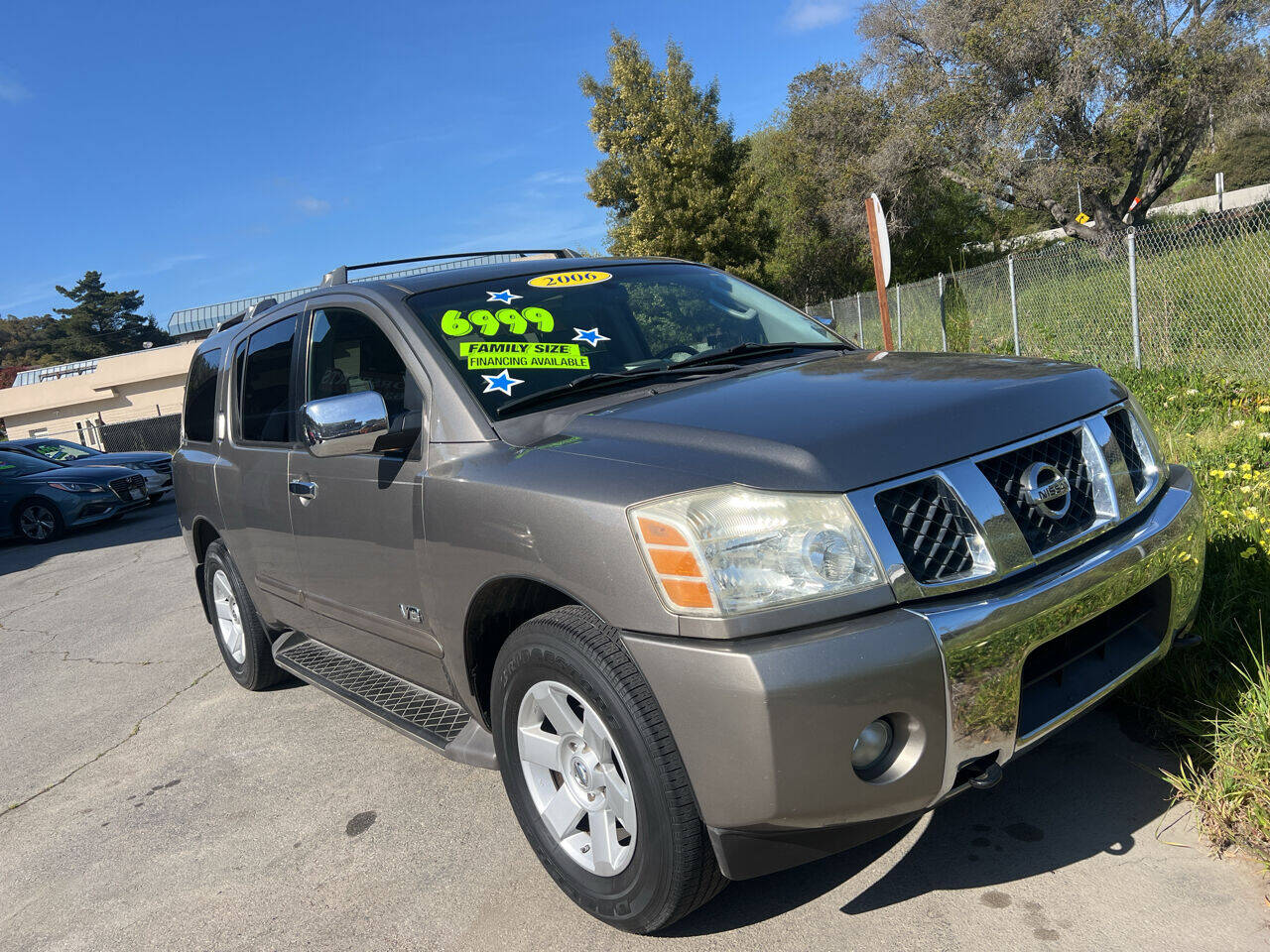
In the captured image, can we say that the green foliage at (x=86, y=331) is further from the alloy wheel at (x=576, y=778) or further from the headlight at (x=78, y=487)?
the alloy wheel at (x=576, y=778)

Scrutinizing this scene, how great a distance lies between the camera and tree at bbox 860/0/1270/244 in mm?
22156

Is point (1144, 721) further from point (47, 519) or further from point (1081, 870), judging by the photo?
point (47, 519)

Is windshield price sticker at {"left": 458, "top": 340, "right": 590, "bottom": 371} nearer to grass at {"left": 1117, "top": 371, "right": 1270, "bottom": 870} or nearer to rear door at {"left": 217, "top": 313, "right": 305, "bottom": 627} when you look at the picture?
rear door at {"left": 217, "top": 313, "right": 305, "bottom": 627}

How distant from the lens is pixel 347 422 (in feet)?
9.86

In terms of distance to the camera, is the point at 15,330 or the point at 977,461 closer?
the point at 977,461

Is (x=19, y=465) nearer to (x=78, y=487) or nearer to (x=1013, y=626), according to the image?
(x=78, y=487)

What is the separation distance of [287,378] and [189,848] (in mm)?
1816

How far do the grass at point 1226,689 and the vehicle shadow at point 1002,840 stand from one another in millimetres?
141

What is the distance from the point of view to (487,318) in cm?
331

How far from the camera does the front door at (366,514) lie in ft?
10.2

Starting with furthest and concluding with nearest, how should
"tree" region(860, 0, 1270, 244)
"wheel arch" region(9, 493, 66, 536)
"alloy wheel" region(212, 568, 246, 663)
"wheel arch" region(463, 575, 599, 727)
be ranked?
"tree" region(860, 0, 1270, 244), "wheel arch" region(9, 493, 66, 536), "alloy wheel" region(212, 568, 246, 663), "wheel arch" region(463, 575, 599, 727)

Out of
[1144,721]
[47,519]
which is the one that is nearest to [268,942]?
[1144,721]

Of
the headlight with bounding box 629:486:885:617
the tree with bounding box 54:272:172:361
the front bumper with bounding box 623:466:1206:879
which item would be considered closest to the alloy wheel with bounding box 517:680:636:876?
the front bumper with bounding box 623:466:1206:879

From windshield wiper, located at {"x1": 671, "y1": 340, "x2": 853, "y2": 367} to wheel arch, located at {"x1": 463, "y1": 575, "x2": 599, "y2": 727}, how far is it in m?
1.00
